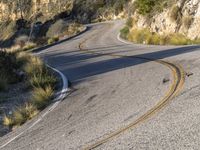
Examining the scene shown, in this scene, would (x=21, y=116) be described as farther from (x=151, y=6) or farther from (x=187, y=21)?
(x=151, y=6)

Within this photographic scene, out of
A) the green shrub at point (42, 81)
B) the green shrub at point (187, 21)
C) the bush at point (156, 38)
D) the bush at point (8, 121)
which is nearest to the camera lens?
the bush at point (8, 121)

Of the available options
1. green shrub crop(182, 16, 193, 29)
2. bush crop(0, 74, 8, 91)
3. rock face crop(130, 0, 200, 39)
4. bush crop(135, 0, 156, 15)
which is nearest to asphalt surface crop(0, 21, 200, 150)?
bush crop(0, 74, 8, 91)

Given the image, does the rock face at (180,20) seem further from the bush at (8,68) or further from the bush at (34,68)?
the bush at (8,68)

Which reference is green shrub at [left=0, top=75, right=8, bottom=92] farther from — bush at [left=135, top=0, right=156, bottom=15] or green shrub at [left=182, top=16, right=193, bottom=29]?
bush at [left=135, top=0, right=156, bottom=15]

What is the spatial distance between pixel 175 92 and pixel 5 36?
65.6 m

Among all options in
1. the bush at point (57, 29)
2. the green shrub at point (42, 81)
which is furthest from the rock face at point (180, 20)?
the bush at point (57, 29)

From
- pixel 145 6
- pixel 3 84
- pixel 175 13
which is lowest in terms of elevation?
pixel 3 84

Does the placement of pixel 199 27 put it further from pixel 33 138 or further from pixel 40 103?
pixel 33 138

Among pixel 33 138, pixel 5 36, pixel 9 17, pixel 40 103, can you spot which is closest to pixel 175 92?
pixel 33 138

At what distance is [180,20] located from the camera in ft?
102

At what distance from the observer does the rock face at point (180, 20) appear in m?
29.1

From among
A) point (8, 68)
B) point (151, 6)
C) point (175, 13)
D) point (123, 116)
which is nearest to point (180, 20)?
point (175, 13)

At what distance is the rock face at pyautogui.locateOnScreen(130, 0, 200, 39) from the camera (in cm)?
2908

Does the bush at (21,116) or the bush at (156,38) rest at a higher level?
the bush at (21,116)
